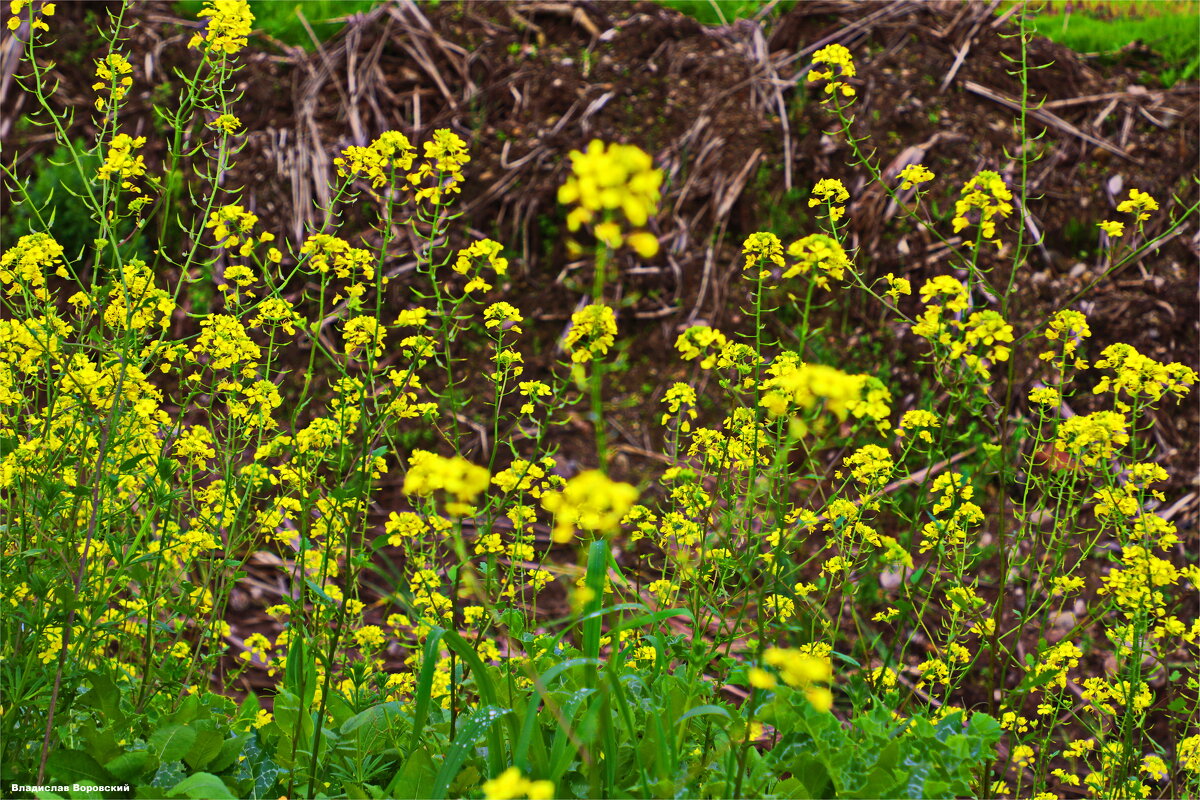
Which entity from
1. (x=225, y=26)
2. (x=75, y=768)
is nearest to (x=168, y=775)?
(x=75, y=768)

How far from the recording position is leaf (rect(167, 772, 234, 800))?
1.86m

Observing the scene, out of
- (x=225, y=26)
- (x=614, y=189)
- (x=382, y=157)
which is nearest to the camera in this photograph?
(x=614, y=189)

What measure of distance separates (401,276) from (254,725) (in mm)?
2892

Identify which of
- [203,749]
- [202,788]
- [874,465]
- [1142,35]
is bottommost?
[203,749]

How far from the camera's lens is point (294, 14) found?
5.91 meters

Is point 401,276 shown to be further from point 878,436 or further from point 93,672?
point 93,672

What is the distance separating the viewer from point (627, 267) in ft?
16.2

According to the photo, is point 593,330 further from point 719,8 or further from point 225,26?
point 719,8

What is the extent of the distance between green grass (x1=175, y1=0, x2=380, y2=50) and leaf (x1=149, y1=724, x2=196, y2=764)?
4800 millimetres

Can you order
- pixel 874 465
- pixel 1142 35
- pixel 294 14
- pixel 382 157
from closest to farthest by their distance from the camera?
pixel 382 157 → pixel 874 465 → pixel 1142 35 → pixel 294 14

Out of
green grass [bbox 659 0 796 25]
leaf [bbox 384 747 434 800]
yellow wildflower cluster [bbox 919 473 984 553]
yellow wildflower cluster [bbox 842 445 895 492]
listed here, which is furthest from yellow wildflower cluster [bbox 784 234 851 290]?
green grass [bbox 659 0 796 25]

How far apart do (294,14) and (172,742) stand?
502 cm

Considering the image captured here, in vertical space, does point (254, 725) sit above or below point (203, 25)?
below

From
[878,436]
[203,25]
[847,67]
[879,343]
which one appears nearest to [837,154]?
[879,343]
